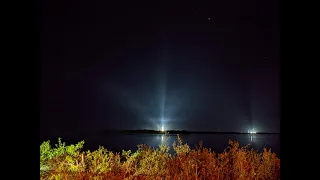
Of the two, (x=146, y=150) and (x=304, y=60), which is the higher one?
(x=304, y=60)

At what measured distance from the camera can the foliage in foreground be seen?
388 cm

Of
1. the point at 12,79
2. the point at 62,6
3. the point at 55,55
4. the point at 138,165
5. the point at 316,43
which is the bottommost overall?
the point at 138,165

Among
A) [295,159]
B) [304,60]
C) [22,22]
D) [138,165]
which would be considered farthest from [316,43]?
[138,165]

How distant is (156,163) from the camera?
15.0 feet

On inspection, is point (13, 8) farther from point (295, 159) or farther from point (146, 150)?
point (146, 150)

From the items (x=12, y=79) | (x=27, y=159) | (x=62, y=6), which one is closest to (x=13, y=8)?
(x=12, y=79)

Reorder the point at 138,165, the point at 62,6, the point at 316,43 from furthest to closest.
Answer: the point at 62,6 < the point at 138,165 < the point at 316,43

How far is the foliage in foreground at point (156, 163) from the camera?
12.7 feet

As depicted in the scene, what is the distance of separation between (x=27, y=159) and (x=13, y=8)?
0.44 m

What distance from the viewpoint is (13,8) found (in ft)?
3.07

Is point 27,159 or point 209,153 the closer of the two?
point 27,159

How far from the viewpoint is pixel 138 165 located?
455cm

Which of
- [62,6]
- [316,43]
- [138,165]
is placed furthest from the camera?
[62,6]

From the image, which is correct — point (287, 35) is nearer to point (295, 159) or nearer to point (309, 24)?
point (309, 24)
